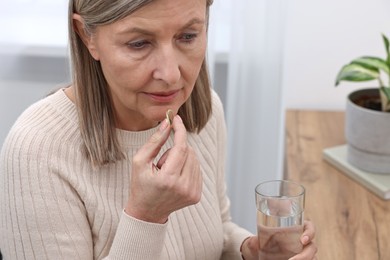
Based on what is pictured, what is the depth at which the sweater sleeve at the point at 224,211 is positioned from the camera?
4.47 ft

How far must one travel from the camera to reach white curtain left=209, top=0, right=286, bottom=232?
190cm

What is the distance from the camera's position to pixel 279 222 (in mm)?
1059

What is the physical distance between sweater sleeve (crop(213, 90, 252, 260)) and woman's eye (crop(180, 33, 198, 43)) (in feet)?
1.17

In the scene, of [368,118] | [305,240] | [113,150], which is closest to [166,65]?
[113,150]

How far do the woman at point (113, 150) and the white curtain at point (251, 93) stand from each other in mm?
752

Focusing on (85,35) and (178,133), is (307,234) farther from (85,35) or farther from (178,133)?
(85,35)

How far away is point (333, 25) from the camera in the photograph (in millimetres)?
1834

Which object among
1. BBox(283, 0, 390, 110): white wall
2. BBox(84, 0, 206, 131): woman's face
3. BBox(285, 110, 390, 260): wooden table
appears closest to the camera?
BBox(84, 0, 206, 131): woman's face

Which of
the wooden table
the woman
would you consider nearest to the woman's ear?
the woman

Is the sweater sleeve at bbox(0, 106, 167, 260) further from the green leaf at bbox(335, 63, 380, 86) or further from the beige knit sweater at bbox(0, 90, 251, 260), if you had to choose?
the green leaf at bbox(335, 63, 380, 86)

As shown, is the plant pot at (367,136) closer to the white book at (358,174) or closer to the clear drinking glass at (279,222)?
the white book at (358,174)

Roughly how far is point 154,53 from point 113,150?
238mm

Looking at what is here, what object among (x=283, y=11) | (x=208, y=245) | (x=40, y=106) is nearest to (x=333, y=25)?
(x=283, y=11)

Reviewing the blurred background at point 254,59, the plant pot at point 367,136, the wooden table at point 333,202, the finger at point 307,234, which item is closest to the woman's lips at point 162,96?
the finger at point 307,234
